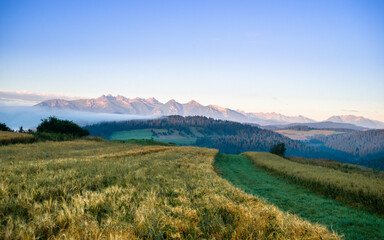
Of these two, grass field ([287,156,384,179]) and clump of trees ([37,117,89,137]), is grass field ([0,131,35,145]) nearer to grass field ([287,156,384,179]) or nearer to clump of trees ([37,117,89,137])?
clump of trees ([37,117,89,137])

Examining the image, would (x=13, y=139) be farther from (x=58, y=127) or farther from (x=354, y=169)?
(x=354, y=169)

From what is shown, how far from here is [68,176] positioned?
6.96m

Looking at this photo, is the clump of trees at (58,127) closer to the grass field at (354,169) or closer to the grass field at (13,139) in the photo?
the grass field at (13,139)

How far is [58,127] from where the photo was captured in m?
57.7

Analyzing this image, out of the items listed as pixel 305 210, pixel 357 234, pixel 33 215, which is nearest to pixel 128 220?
pixel 33 215

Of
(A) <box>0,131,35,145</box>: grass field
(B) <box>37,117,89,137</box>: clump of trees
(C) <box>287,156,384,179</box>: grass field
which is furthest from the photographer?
(B) <box>37,117,89,137</box>: clump of trees

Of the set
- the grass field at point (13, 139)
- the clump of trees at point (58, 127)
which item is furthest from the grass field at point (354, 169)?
the clump of trees at point (58, 127)

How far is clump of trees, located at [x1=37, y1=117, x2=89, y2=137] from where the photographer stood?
5628 cm

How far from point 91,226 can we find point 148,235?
3.12 ft

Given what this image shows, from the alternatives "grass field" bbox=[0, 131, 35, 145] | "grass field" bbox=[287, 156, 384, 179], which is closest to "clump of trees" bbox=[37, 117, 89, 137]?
"grass field" bbox=[0, 131, 35, 145]

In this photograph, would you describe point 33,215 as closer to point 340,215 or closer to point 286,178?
point 340,215

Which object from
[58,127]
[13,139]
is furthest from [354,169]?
[58,127]

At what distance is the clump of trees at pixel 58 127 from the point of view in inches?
2216

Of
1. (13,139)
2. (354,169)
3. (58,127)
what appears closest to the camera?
(13,139)
